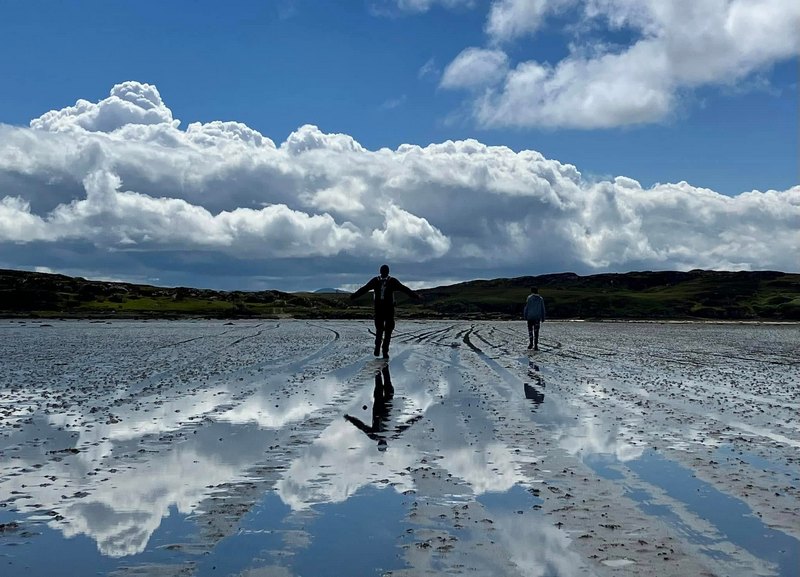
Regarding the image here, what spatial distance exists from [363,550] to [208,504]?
7.55 feet

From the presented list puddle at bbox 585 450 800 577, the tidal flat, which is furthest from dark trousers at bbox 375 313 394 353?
puddle at bbox 585 450 800 577

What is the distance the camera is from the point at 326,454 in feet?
37.4

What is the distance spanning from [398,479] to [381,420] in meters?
4.94

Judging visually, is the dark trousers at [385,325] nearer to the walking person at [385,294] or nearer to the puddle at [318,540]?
the walking person at [385,294]

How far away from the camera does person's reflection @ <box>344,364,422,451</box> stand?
12969 millimetres

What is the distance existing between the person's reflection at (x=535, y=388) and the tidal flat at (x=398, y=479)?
0.21 metres

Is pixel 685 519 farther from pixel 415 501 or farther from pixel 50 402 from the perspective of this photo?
pixel 50 402

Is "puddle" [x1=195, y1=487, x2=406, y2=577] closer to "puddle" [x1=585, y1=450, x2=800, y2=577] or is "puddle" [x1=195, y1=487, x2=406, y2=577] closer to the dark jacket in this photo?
"puddle" [x1=585, y1=450, x2=800, y2=577]

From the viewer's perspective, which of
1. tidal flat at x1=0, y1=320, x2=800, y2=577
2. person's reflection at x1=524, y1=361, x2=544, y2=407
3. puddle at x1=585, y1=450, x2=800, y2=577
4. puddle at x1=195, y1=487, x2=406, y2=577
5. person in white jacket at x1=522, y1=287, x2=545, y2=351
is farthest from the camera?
person in white jacket at x1=522, y1=287, x2=545, y2=351

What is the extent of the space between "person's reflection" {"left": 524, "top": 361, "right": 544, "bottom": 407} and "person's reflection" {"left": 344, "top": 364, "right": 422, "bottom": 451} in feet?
10.7

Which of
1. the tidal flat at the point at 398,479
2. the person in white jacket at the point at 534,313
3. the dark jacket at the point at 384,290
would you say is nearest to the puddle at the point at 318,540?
the tidal flat at the point at 398,479

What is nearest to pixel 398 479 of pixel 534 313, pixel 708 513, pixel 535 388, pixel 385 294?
pixel 708 513

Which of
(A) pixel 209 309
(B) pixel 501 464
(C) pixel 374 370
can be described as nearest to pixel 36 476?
(B) pixel 501 464

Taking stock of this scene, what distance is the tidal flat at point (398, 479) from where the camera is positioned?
6.81 m
